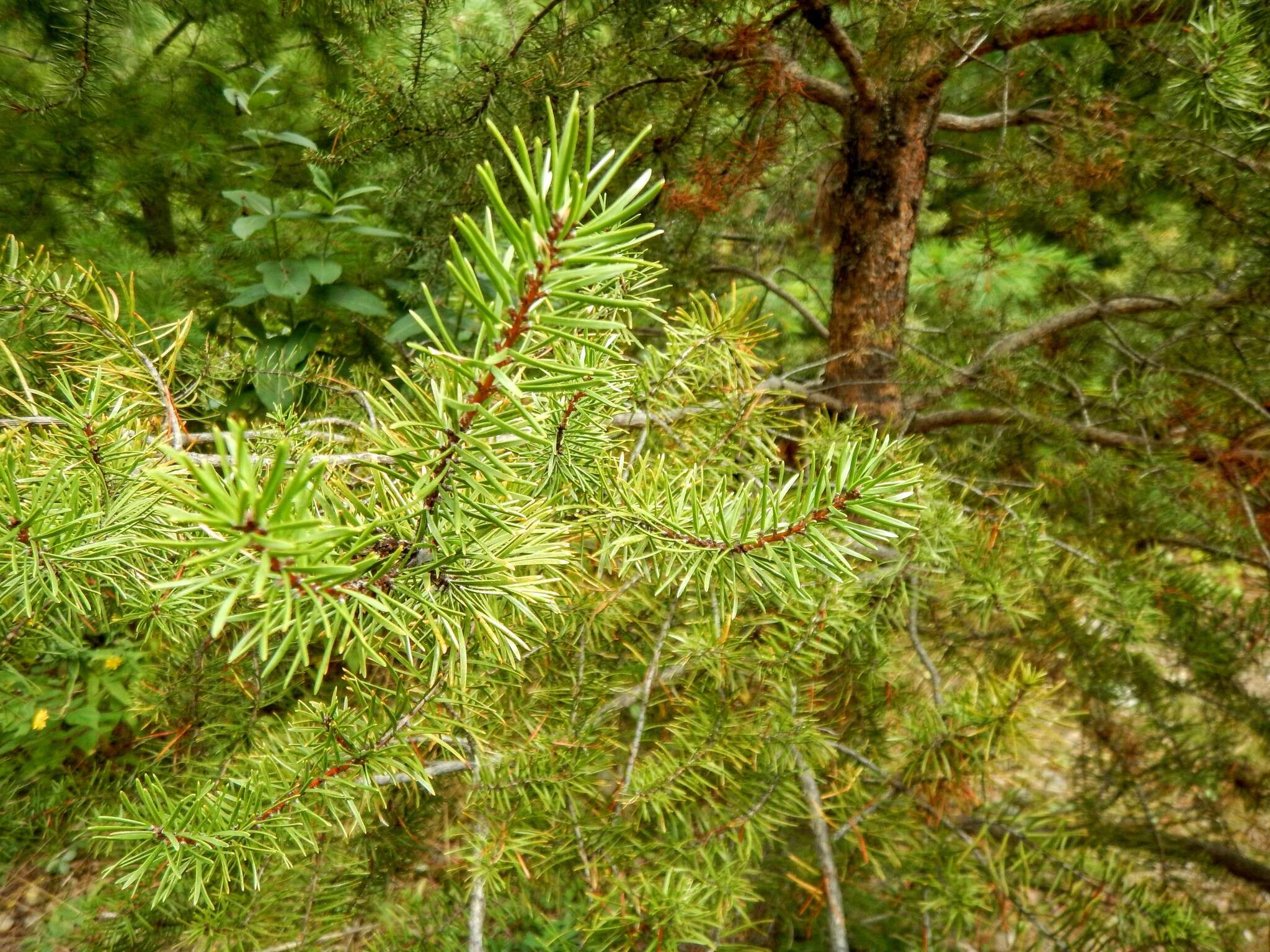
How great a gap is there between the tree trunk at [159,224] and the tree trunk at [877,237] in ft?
5.41

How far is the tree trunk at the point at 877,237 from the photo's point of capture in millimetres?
1352

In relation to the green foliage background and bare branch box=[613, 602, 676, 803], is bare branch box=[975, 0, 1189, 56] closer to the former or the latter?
the green foliage background

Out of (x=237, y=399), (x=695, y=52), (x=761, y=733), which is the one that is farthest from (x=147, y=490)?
(x=695, y=52)

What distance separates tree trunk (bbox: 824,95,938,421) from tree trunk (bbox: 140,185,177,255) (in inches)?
64.9

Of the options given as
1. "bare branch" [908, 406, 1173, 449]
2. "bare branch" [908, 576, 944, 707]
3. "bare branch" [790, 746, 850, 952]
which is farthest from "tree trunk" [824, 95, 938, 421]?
"bare branch" [790, 746, 850, 952]

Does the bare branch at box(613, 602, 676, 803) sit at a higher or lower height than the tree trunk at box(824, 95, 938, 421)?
lower

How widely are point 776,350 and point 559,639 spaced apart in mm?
1820

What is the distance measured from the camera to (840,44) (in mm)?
1156

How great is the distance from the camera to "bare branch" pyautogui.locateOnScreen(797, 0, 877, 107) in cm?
104

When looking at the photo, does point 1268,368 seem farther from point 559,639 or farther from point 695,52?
point 559,639

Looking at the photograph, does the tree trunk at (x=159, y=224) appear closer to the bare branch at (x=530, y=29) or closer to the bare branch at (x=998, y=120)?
the bare branch at (x=530, y=29)

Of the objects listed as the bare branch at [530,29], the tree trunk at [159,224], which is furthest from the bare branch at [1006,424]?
the tree trunk at [159,224]

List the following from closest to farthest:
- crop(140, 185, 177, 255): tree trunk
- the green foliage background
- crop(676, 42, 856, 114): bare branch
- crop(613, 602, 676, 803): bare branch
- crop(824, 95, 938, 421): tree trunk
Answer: the green foliage background, crop(613, 602, 676, 803): bare branch, crop(676, 42, 856, 114): bare branch, crop(824, 95, 938, 421): tree trunk, crop(140, 185, 177, 255): tree trunk

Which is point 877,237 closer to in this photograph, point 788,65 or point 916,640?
point 788,65
